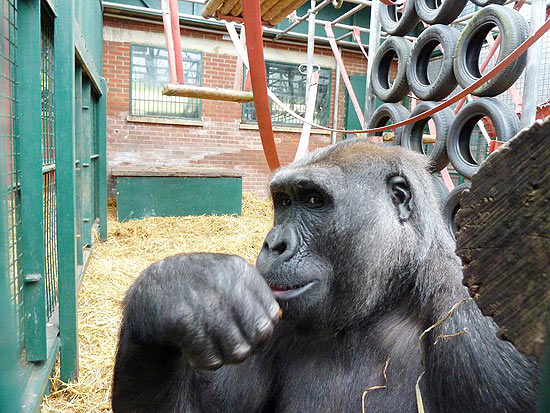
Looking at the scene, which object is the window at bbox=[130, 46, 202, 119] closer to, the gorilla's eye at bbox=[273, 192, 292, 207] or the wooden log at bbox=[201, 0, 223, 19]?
the wooden log at bbox=[201, 0, 223, 19]

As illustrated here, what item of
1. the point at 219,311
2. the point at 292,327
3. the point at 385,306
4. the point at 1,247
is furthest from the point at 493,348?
the point at 1,247

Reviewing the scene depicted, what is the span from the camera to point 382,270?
1.78 m

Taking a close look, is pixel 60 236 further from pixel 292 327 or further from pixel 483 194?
pixel 483 194

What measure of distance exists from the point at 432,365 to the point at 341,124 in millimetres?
10629

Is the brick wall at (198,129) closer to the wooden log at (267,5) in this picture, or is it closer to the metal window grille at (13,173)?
the wooden log at (267,5)

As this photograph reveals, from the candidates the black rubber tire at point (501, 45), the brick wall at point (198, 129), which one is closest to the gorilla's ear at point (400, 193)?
the black rubber tire at point (501, 45)

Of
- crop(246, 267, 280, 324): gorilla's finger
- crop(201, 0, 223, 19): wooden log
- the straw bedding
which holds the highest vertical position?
crop(201, 0, 223, 19): wooden log

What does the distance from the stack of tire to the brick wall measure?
233 inches

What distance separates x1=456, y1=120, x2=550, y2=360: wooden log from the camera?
2.35 feet

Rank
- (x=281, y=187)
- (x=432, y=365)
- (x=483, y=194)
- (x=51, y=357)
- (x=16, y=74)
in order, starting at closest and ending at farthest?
(x=483, y=194), (x=432, y=365), (x=281, y=187), (x=16, y=74), (x=51, y=357)

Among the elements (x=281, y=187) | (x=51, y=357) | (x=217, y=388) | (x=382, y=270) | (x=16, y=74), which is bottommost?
(x=51, y=357)

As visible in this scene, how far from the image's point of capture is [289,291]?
5.45ft

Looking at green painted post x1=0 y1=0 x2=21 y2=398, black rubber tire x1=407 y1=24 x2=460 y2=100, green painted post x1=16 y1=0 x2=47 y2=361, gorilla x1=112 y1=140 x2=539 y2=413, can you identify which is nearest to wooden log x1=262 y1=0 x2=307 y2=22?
black rubber tire x1=407 y1=24 x2=460 y2=100

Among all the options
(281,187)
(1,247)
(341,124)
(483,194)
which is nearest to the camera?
(1,247)
